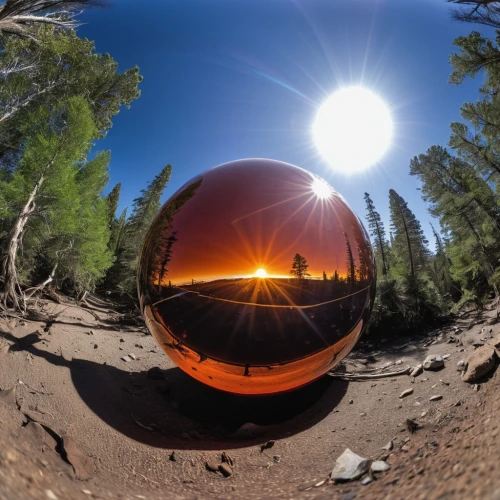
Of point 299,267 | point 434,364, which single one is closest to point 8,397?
point 299,267

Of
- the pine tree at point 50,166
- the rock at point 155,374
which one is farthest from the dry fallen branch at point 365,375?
the pine tree at point 50,166

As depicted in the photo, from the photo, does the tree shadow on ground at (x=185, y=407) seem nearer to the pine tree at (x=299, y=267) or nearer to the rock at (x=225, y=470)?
the rock at (x=225, y=470)

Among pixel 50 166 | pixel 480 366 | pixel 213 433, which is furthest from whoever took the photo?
pixel 50 166

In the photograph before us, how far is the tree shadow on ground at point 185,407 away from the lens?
213 cm

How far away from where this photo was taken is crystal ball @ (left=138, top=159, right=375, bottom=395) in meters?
1.56

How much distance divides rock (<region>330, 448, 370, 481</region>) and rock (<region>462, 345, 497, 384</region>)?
1.56 meters

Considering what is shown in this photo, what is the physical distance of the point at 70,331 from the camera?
4.27m

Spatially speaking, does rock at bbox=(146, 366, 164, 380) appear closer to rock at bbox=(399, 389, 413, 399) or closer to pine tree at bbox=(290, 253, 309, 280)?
pine tree at bbox=(290, 253, 309, 280)

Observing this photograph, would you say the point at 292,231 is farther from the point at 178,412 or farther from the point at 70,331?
the point at 70,331

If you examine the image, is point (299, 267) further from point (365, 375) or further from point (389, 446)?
point (365, 375)

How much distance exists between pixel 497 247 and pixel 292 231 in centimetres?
1579

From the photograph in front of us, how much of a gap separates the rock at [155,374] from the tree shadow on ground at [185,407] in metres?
0.07

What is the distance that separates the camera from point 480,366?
7.00 feet

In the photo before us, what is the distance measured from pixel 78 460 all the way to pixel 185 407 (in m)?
1.23
